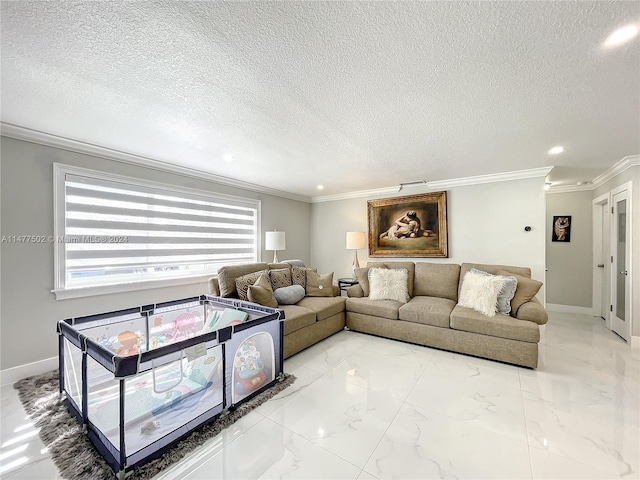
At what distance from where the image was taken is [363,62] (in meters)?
1.55

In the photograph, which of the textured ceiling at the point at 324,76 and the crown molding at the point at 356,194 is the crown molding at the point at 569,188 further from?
the crown molding at the point at 356,194

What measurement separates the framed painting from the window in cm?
273

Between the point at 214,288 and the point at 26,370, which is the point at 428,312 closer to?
the point at 214,288

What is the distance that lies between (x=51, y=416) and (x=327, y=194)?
15.9ft

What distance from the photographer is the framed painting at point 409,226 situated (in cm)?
450

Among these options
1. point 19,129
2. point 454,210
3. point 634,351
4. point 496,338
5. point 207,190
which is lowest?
point 634,351

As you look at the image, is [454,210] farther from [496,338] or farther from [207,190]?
[207,190]

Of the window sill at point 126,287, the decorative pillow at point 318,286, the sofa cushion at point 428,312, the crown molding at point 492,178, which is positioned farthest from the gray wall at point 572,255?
the window sill at point 126,287

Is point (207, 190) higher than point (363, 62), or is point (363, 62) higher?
point (363, 62)

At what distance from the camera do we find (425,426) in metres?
1.86

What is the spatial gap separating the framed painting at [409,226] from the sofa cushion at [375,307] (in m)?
1.41

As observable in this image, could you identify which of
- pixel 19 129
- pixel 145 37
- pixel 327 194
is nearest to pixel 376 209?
pixel 327 194

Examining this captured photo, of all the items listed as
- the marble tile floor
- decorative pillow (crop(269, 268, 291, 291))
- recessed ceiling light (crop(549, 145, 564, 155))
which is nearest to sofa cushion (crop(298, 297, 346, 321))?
decorative pillow (crop(269, 268, 291, 291))

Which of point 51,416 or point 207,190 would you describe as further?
point 207,190
